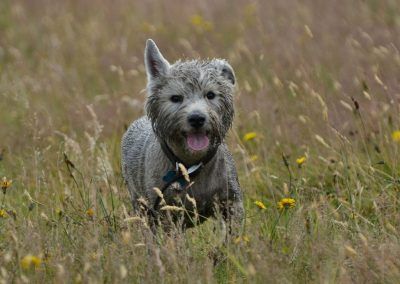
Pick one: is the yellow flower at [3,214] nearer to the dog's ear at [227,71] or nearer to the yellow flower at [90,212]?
the yellow flower at [90,212]

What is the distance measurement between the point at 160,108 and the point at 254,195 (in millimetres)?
1491

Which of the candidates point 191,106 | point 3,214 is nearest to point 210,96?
point 191,106

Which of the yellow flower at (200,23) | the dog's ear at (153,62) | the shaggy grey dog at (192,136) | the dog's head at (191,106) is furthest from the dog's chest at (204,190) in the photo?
the yellow flower at (200,23)

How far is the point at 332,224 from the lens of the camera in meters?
5.73

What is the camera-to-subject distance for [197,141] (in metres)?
6.00

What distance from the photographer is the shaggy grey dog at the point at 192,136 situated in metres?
5.98

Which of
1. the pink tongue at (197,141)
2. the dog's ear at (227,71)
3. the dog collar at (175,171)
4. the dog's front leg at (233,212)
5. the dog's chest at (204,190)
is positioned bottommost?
the dog's front leg at (233,212)

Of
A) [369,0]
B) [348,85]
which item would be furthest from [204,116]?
[369,0]

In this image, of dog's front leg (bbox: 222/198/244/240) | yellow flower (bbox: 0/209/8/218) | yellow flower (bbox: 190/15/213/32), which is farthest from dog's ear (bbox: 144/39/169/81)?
yellow flower (bbox: 190/15/213/32)

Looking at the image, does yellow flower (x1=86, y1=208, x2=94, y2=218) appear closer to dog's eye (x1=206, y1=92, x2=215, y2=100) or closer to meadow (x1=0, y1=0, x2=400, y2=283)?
meadow (x1=0, y1=0, x2=400, y2=283)

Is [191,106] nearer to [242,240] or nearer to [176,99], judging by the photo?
[176,99]

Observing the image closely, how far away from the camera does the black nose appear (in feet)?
19.2

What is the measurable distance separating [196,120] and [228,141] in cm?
222

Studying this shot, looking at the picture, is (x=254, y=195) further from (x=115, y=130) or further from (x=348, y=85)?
(x=348, y=85)
